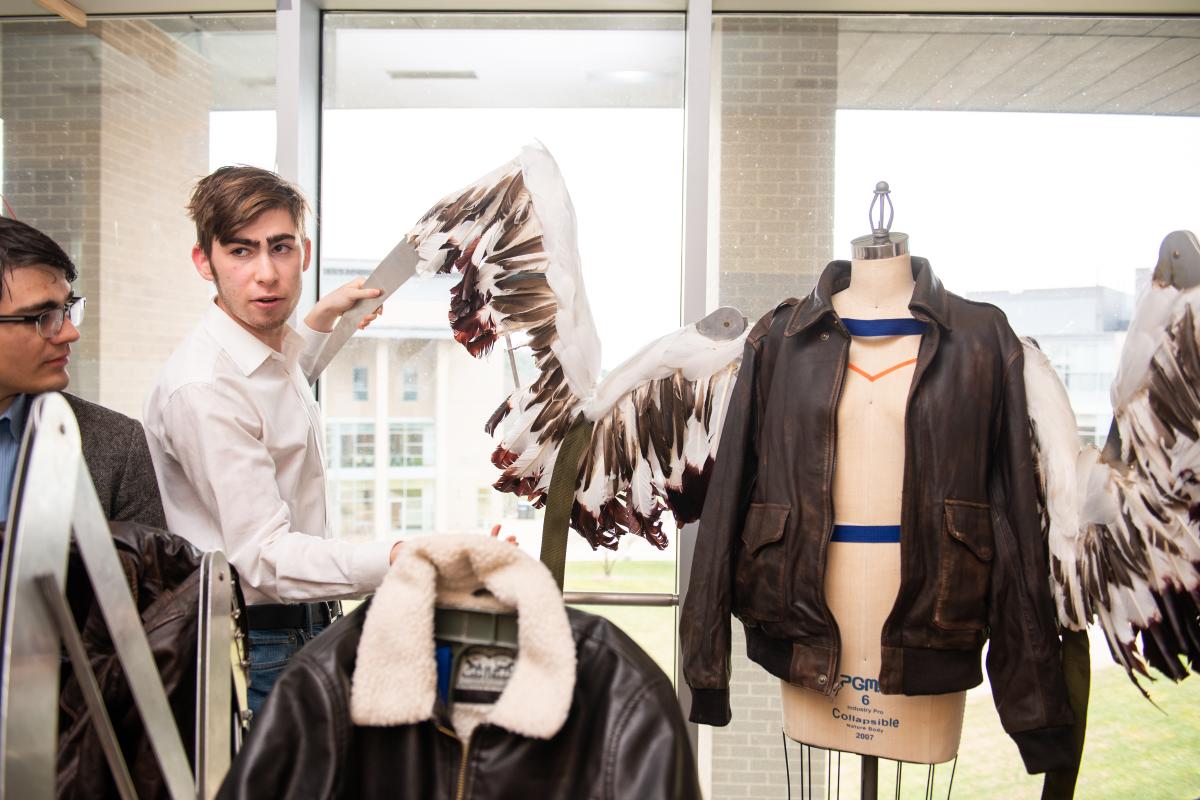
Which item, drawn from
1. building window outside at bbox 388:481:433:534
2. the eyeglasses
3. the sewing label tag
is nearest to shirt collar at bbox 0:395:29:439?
the eyeglasses

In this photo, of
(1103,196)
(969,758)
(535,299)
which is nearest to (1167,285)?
(535,299)

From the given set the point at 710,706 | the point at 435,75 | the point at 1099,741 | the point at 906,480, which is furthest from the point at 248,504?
the point at 1099,741

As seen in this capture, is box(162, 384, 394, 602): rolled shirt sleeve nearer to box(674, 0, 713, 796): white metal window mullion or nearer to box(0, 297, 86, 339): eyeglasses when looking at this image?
box(0, 297, 86, 339): eyeglasses

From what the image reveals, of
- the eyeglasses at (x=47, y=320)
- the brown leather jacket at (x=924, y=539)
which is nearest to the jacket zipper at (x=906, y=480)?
the brown leather jacket at (x=924, y=539)

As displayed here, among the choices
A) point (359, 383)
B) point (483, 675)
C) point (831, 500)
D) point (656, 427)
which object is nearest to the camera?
point (483, 675)

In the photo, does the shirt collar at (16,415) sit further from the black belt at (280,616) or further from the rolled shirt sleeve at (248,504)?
the black belt at (280,616)

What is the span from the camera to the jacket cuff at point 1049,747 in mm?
1394

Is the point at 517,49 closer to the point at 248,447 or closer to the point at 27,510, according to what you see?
the point at 248,447

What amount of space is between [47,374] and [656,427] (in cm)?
109

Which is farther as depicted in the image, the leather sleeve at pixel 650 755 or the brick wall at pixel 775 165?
the brick wall at pixel 775 165

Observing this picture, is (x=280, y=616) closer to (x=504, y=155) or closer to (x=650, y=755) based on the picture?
(x=650, y=755)

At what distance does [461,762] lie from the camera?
1.08 metres

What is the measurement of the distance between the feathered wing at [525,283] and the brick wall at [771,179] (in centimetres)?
96

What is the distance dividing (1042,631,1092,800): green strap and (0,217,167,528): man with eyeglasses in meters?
1.61
